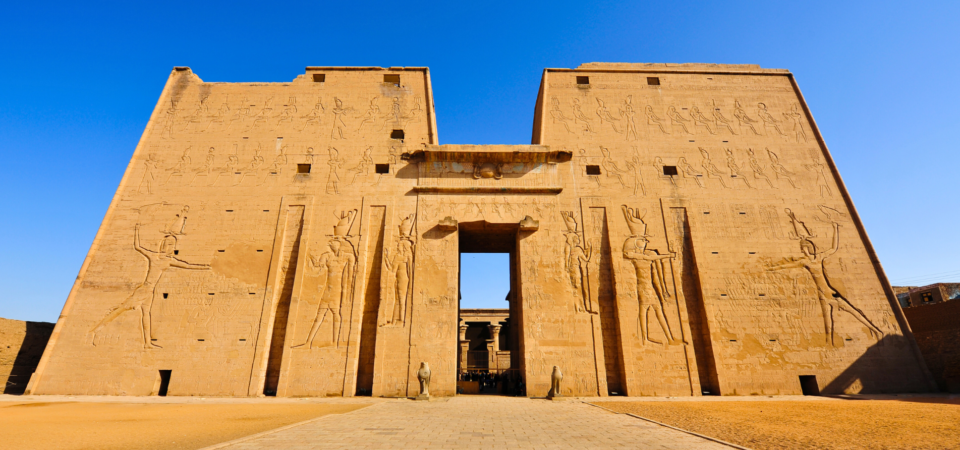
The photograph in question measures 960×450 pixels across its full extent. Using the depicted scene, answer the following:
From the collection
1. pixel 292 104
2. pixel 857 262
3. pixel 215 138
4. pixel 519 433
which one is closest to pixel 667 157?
pixel 857 262

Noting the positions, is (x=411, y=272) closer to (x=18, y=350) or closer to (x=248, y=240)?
(x=248, y=240)

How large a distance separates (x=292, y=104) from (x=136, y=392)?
36.9 feet

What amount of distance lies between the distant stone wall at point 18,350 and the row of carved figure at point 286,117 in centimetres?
786

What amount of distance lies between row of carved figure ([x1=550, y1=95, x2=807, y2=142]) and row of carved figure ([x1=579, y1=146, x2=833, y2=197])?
3.74 ft

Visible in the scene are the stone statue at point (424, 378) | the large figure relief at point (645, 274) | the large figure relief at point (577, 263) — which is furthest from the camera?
the large figure relief at point (577, 263)

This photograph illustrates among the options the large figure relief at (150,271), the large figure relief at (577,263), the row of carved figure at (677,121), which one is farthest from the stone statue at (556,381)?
the large figure relief at (150,271)

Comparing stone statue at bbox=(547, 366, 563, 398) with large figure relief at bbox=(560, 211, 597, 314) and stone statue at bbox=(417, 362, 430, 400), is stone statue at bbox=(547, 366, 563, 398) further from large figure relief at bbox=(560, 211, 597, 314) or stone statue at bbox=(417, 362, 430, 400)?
stone statue at bbox=(417, 362, 430, 400)

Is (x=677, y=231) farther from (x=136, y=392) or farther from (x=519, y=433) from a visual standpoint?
(x=136, y=392)

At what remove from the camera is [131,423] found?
7.03 meters

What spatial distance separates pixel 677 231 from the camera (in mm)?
15031

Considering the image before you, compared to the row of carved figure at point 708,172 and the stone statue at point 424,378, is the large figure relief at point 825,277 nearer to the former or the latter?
the row of carved figure at point 708,172

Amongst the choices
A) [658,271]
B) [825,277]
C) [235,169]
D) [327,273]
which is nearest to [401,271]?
[327,273]

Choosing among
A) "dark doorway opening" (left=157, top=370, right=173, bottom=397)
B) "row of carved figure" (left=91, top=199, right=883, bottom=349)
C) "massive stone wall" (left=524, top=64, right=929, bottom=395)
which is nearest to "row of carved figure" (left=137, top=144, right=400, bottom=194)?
"row of carved figure" (left=91, top=199, right=883, bottom=349)

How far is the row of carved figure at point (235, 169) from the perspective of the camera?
1561cm
